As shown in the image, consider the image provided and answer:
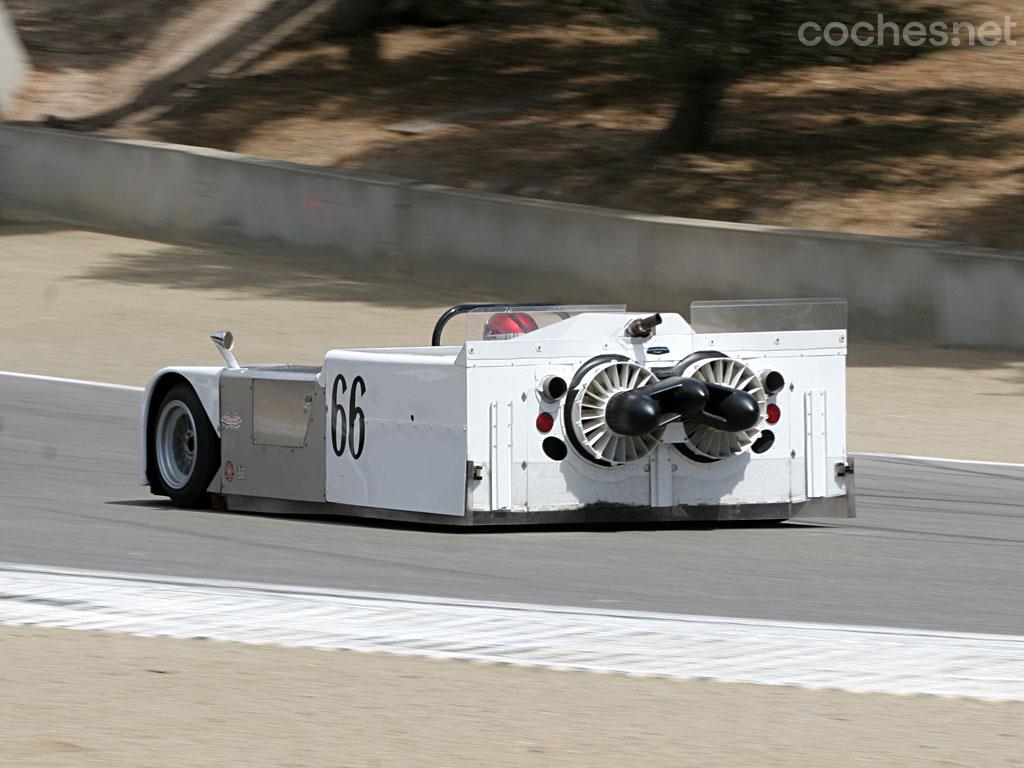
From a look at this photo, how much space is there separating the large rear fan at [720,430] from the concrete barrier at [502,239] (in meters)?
10.0

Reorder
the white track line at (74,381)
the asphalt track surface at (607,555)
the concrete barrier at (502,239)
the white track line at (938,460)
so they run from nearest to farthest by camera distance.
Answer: the asphalt track surface at (607,555) < the white track line at (938,460) < the white track line at (74,381) < the concrete barrier at (502,239)

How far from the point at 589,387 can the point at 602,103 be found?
58.3ft

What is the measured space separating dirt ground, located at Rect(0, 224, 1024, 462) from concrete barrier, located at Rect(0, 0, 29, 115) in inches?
140

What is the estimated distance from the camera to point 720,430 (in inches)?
364

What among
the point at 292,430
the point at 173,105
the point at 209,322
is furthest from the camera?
the point at 173,105

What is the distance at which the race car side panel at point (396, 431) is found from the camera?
29.6ft

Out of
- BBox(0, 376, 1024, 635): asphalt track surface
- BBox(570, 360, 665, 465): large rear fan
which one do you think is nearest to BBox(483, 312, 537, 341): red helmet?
BBox(570, 360, 665, 465): large rear fan

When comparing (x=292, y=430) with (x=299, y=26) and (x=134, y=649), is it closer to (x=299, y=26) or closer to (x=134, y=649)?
(x=134, y=649)

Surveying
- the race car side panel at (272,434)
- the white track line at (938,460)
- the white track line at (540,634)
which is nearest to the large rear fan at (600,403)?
the race car side panel at (272,434)

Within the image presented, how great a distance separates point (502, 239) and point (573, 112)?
4.32 meters

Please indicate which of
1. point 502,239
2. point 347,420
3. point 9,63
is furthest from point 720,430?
point 9,63

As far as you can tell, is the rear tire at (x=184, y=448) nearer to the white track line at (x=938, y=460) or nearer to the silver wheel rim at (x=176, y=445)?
the silver wheel rim at (x=176, y=445)

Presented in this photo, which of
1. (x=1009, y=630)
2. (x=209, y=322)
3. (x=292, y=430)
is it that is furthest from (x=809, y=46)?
(x=1009, y=630)

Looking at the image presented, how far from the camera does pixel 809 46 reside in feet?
74.7
